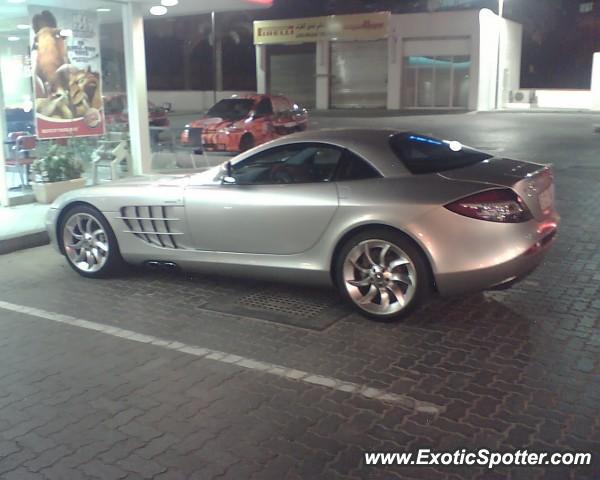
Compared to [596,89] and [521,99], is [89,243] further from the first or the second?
[521,99]

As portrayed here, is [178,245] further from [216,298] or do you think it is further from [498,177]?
[498,177]

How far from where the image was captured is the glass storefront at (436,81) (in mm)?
37812

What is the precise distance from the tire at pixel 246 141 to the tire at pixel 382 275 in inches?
498

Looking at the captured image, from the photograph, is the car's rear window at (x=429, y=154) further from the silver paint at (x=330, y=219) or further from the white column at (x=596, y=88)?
the white column at (x=596, y=88)

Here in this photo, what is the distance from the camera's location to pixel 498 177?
17.6 feet

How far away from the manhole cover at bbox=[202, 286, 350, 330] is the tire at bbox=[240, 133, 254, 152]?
1184cm

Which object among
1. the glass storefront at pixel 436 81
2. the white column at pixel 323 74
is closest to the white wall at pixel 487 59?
the glass storefront at pixel 436 81

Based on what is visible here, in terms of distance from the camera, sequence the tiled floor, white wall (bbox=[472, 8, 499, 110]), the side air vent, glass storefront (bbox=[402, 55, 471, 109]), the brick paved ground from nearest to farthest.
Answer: the brick paved ground → the side air vent → the tiled floor → white wall (bbox=[472, 8, 499, 110]) → glass storefront (bbox=[402, 55, 471, 109])

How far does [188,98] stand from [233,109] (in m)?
28.8

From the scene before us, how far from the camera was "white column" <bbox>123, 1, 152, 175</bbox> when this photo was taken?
38.6 feet

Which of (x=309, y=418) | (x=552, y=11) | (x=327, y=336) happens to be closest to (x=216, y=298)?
(x=327, y=336)

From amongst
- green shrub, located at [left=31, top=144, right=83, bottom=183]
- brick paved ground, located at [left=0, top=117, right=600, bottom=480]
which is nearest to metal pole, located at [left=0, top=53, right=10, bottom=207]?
green shrub, located at [left=31, top=144, right=83, bottom=183]

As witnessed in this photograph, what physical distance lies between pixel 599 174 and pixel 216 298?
10.5 m

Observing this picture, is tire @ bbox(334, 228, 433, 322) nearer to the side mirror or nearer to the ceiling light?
the side mirror
